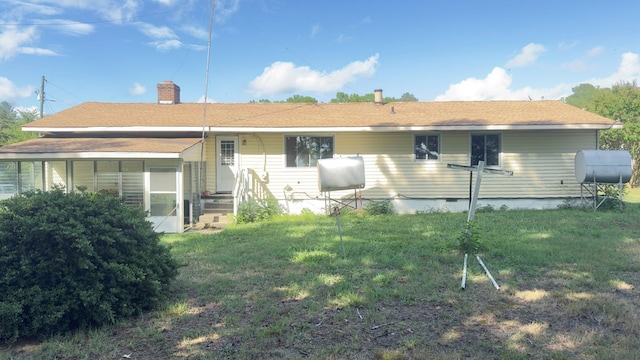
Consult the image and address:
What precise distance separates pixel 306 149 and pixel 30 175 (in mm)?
8136

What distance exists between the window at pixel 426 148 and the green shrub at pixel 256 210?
5044 mm

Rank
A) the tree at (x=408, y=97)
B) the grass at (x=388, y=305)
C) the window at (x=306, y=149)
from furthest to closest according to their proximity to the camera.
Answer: the tree at (x=408, y=97) < the window at (x=306, y=149) < the grass at (x=388, y=305)

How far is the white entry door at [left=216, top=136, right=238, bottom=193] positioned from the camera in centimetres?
1350

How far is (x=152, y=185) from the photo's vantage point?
11.0 m

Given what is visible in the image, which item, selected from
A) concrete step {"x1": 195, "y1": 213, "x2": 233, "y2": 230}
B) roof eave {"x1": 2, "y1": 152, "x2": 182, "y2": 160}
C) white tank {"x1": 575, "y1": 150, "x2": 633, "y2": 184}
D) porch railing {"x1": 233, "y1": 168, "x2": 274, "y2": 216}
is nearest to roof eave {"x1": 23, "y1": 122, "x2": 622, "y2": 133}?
white tank {"x1": 575, "y1": 150, "x2": 633, "y2": 184}

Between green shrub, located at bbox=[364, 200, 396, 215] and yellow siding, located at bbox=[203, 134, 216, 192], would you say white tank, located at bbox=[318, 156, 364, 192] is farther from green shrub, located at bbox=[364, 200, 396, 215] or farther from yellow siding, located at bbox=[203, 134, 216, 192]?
yellow siding, located at bbox=[203, 134, 216, 192]

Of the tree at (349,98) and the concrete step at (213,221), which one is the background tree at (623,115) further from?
the concrete step at (213,221)

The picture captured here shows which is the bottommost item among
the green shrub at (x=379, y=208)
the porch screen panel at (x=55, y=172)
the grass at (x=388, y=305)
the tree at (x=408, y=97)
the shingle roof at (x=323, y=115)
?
the grass at (x=388, y=305)

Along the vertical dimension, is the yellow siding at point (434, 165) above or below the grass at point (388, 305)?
above

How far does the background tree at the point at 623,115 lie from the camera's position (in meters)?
23.7

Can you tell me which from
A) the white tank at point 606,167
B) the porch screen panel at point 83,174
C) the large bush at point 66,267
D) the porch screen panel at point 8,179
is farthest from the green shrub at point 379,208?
the porch screen panel at point 8,179

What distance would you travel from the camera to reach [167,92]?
648 inches

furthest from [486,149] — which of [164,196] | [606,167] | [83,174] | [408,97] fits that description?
[408,97]

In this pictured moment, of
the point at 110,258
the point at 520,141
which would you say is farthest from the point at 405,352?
the point at 520,141
